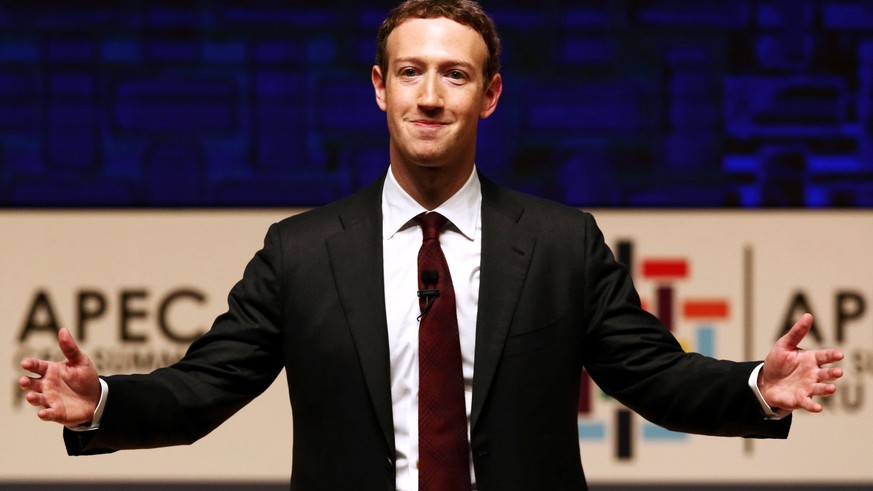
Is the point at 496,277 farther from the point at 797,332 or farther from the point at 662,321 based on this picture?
the point at 662,321

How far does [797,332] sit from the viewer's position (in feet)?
6.21

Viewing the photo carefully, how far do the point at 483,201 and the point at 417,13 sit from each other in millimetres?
339

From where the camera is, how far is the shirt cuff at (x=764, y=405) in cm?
198

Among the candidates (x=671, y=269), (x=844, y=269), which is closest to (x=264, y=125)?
(x=671, y=269)

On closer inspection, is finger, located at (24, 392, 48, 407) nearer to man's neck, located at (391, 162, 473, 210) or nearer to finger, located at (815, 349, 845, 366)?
man's neck, located at (391, 162, 473, 210)

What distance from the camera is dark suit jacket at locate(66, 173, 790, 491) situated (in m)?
2.01

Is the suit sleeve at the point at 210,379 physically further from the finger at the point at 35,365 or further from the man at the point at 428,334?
the finger at the point at 35,365

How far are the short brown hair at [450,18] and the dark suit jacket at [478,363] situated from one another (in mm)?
243

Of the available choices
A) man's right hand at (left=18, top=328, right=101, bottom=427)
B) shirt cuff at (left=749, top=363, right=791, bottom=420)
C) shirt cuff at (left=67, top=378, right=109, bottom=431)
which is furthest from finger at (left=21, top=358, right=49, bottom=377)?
shirt cuff at (left=749, top=363, right=791, bottom=420)

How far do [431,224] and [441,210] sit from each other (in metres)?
0.04

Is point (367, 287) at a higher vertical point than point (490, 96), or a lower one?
lower

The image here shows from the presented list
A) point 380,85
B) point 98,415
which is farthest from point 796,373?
point 98,415

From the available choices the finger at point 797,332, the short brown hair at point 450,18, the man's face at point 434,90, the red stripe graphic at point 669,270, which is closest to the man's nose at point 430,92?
the man's face at point 434,90

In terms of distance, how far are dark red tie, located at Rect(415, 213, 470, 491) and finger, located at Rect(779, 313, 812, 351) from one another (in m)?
0.51
